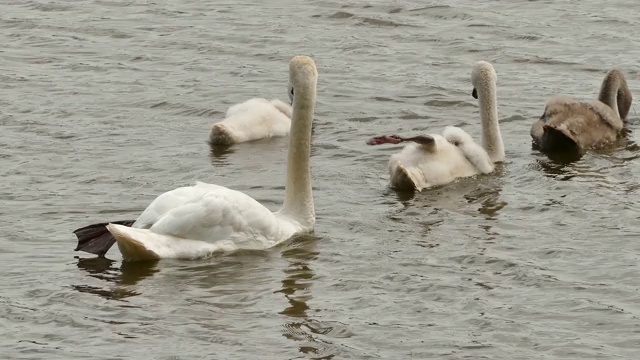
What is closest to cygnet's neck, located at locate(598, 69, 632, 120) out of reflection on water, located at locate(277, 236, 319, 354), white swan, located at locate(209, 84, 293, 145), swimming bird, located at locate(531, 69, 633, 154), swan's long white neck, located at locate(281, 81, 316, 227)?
swimming bird, located at locate(531, 69, 633, 154)

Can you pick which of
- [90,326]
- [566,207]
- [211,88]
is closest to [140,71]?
[211,88]

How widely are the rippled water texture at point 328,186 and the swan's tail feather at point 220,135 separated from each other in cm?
13

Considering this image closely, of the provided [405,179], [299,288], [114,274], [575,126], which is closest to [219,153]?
[405,179]

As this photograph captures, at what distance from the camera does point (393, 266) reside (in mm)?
9453

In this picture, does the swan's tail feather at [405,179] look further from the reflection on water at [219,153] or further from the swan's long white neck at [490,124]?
the reflection on water at [219,153]

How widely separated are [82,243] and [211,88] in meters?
5.64

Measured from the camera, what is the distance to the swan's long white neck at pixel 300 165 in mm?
10227

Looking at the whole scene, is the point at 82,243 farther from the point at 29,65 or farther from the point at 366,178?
the point at 29,65

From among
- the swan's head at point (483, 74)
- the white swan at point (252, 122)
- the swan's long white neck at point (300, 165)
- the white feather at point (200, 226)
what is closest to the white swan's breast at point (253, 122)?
the white swan at point (252, 122)

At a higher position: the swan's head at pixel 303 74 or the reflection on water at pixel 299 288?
the swan's head at pixel 303 74

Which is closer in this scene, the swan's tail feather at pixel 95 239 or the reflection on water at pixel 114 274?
the reflection on water at pixel 114 274

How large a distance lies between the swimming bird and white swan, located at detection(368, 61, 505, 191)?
487 mm

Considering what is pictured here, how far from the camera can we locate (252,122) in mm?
13336

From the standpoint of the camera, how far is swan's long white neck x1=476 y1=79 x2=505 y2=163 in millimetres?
12312
